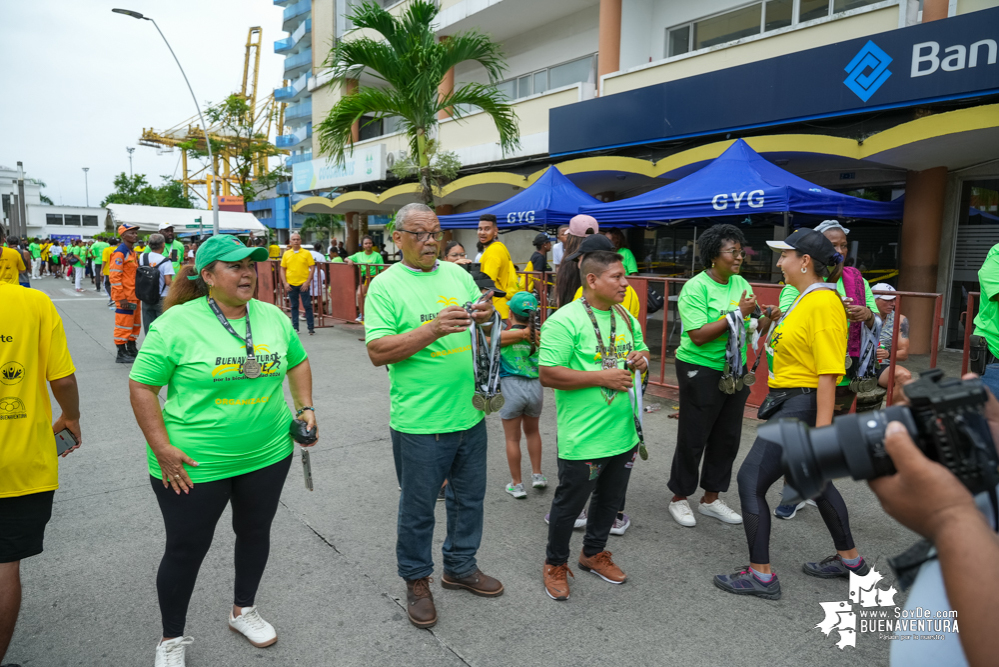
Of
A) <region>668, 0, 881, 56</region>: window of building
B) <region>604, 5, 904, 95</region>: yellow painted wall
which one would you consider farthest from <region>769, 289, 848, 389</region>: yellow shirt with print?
<region>668, 0, 881, 56</region>: window of building

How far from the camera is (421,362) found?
9.43 ft

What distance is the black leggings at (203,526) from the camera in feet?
8.09

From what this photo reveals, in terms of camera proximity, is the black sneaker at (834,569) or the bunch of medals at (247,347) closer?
the bunch of medals at (247,347)

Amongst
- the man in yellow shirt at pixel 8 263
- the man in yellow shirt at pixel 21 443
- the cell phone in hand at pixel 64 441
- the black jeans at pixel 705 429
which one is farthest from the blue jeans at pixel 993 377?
the man in yellow shirt at pixel 8 263

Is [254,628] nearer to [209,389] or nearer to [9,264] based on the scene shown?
[209,389]

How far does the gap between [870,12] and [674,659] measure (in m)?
10.5

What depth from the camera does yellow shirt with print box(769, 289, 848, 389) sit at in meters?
3.08

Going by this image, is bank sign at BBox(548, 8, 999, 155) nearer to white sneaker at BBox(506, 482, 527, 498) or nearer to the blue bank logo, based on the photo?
the blue bank logo

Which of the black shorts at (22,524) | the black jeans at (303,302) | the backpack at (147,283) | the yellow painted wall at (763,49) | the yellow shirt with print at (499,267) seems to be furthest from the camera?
the black jeans at (303,302)

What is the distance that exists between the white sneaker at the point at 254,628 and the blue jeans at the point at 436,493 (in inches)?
24.0

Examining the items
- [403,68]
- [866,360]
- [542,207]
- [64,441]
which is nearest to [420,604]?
[64,441]

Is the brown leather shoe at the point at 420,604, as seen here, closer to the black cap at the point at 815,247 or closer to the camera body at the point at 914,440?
the camera body at the point at 914,440

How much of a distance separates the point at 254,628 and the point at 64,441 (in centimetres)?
114

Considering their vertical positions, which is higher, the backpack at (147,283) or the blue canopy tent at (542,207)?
the blue canopy tent at (542,207)
